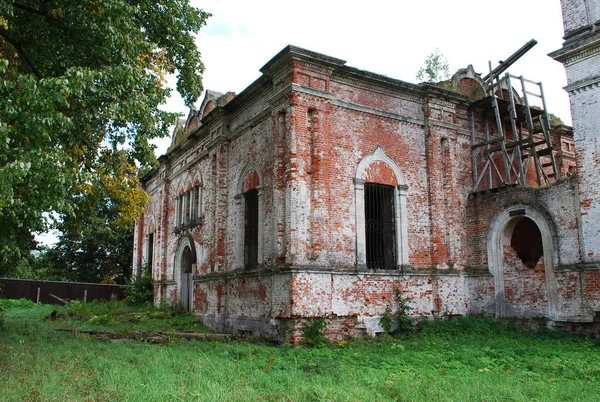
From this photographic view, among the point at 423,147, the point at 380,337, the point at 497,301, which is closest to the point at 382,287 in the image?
the point at 380,337

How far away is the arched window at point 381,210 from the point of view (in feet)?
44.7

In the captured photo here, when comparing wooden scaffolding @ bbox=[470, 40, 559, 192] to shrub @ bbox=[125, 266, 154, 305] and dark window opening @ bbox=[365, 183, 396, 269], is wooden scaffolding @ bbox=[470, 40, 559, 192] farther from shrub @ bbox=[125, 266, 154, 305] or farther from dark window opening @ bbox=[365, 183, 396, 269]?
shrub @ bbox=[125, 266, 154, 305]

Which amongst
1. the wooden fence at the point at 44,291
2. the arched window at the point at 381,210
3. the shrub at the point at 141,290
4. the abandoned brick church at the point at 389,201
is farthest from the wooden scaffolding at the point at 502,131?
the wooden fence at the point at 44,291

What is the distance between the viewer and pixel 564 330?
1257 cm

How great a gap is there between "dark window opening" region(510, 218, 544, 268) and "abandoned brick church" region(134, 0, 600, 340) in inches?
1.6

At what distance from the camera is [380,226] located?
552 inches

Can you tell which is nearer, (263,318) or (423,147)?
(263,318)

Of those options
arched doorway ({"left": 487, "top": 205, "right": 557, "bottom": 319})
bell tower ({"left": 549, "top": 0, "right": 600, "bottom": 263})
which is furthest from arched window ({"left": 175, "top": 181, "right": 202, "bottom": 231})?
bell tower ({"left": 549, "top": 0, "right": 600, "bottom": 263})

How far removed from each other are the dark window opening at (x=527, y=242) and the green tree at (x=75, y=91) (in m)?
9.96

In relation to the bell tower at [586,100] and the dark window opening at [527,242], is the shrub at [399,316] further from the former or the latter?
the bell tower at [586,100]

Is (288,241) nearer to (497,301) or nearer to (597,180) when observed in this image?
(497,301)

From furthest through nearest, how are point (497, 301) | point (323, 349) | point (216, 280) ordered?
point (216, 280)
point (497, 301)
point (323, 349)

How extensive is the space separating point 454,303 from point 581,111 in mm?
5969

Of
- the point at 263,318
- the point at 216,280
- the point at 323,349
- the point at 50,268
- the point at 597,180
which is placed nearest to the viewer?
the point at 323,349
